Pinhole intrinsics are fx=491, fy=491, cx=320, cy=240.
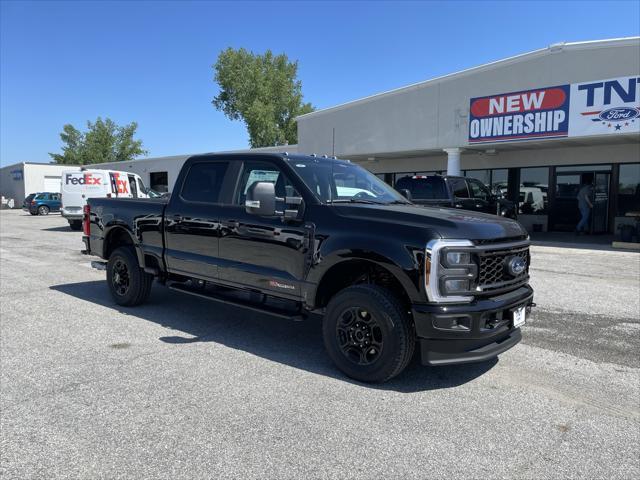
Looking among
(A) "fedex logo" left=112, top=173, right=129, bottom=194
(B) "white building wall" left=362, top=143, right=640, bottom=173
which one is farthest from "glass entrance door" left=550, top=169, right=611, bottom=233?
(A) "fedex logo" left=112, top=173, right=129, bottom=194

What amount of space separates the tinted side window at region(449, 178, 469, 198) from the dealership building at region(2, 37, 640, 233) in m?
3.40

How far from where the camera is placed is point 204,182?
561cm

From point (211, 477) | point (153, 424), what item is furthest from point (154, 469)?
point (153, 424)

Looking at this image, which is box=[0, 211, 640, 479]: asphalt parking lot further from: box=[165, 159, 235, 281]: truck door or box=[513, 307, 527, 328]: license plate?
box=[165, 159, 235, 281]: truck door

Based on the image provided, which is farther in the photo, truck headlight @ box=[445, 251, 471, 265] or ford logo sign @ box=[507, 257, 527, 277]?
ford logo sign @ box=[507, 257, 527, 277]

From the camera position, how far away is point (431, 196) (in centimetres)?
1261

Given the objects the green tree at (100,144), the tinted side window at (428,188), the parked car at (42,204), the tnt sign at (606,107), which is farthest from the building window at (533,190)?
the green tree at (100,144)

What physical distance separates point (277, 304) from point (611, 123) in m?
13.1

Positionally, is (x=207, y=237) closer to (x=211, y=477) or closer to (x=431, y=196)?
(x=211, y=477)

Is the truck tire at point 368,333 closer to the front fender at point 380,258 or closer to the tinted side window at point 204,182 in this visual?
the front fender at point 380,258

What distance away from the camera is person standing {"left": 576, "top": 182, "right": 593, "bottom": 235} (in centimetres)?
1733

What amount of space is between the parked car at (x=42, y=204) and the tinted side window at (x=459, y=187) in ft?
107

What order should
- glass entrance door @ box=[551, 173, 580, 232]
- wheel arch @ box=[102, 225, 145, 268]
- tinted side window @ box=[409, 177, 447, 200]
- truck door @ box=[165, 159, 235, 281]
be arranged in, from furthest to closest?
1. glass entrance door @ box=[551, 173, 580, 232]
2. tinted side window @ box=[409, 177, 447, 200]
3. wheel arch @ box=[102, 225, 145, 268]
4. truck door @ box=[165, 159, 235, 281]

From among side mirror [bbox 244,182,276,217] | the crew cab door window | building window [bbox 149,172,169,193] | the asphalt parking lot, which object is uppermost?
building window [bbox 149,172,169,193]
